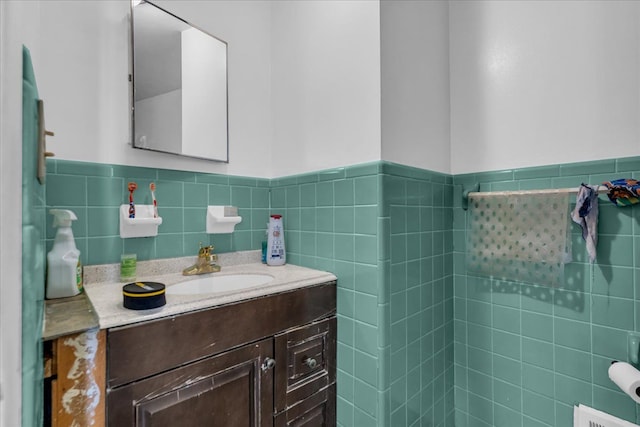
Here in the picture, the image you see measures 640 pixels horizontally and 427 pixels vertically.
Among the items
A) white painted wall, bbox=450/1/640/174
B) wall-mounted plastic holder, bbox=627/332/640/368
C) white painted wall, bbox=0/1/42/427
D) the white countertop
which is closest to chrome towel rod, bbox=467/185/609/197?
white painted wall, bbox=450/1/640/174

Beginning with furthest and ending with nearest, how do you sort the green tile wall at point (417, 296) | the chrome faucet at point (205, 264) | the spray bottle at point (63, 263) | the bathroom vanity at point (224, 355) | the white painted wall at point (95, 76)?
the chrome faucet at point (205, 264)
the green tile wall at point (417, 296)
the white painted wall at point (95, 76)
the spray bottle at point (63, 263)
the bathroom vanity at point (224, 355)

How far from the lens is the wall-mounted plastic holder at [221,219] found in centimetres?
128

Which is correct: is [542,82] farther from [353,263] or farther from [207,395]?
[207,395]

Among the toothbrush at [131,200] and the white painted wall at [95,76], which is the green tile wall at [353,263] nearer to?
the white painted wall at [95,76]

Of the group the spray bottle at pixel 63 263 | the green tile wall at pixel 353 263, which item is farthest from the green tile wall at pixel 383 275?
the spray bottle at pixel 63 263

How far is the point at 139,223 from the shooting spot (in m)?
1.05

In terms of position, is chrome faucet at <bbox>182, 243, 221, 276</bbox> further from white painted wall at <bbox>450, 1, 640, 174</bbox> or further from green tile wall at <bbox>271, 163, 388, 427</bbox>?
white painted wall at <bbox>450, 1, 640, 174</bbox>

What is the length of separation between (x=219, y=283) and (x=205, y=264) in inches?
4.1

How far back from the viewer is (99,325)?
2.07 feet

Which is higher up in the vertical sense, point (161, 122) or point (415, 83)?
point (415, 83)

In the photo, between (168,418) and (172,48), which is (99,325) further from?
(172,48)
